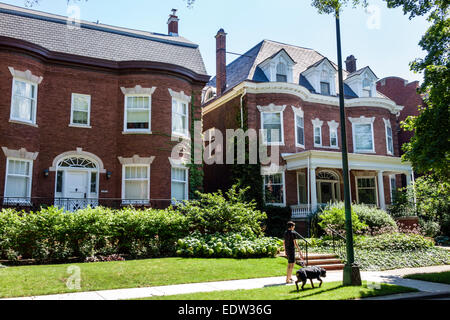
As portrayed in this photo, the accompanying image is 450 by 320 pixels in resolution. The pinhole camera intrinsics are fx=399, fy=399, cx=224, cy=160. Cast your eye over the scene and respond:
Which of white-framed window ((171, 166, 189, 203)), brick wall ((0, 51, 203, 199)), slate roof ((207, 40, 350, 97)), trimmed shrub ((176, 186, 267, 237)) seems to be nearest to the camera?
trimmed shrub ((176, 186, 267, 237))

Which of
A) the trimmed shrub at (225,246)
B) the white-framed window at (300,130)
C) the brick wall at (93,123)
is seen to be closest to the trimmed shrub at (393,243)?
the trimmed shrub at (225,246)

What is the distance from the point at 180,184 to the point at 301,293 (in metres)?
11.6

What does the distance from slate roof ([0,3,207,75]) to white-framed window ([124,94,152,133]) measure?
83.1 inches

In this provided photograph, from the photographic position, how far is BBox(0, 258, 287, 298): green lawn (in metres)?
8.73

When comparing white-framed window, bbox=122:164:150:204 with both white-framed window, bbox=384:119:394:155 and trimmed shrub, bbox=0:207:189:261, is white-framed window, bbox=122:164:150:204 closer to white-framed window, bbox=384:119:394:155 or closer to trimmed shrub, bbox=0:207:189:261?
trimmed shrub, bbox=0:207:189:261

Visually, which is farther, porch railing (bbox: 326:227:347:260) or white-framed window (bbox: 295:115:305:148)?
white-framed window (bbox: 295:115:305:148)

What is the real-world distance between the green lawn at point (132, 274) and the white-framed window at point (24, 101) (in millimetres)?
8215

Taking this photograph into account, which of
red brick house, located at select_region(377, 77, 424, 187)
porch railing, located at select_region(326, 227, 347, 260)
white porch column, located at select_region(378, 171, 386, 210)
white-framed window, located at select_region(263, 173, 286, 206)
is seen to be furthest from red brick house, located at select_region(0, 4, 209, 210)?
red brick house, located at select_region(377, 77, 424, 187)

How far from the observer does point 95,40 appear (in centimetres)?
1977

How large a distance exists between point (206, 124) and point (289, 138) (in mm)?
6620

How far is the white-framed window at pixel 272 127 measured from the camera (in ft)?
74.3

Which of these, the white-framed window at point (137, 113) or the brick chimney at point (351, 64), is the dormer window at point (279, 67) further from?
the brick chimney at point (351, 64)
